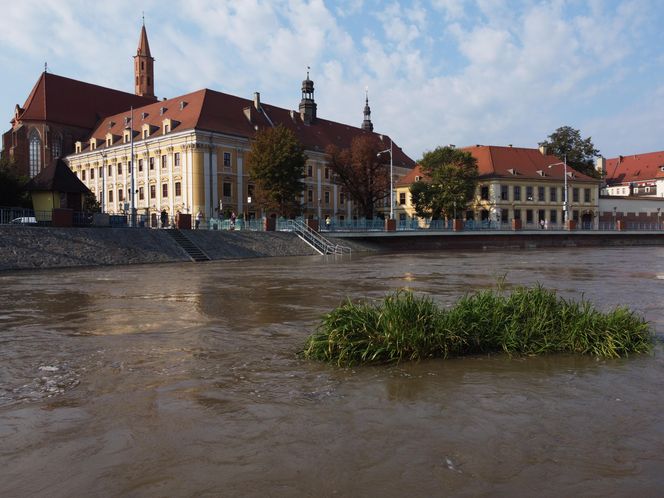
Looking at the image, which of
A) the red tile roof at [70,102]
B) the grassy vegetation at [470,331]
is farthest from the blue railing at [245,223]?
the red tile roof at [70,102]

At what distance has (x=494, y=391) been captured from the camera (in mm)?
6352

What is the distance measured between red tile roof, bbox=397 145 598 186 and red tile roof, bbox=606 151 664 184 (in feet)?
109

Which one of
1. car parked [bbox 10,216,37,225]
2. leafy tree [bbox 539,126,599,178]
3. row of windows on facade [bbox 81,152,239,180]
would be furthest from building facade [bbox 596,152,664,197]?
car parked [bbox 10,216,37,225]

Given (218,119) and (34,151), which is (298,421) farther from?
(34,151)

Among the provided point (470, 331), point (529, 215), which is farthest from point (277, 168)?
point (470, 331)

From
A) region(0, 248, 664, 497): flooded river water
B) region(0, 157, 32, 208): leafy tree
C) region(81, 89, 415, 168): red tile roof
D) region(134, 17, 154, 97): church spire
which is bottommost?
region(0, 248, 664, 497): flooded river water

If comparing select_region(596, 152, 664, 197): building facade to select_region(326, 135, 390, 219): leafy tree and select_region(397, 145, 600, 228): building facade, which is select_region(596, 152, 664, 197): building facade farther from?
select_region(326, 135, 390, 219): leafy tree

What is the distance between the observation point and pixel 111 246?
32719 mm

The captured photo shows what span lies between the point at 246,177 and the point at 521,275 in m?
50.6

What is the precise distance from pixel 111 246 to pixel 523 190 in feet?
194

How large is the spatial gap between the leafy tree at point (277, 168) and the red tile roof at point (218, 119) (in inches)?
542

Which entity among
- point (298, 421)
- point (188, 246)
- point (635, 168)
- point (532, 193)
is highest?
point (635, 168)

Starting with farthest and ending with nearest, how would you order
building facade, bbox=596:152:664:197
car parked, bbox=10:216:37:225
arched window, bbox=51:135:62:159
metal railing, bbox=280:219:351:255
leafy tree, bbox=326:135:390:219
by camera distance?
building facade, bbox=596:152:664:197, arched window, bbox=51:135:62:159, leafy tree, bbox=326:135:390:219, metal railing, bbox=280:219:351:255, car parked, bbox=10:216:37:225

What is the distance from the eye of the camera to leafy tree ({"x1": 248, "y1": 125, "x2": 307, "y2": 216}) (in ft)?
174
